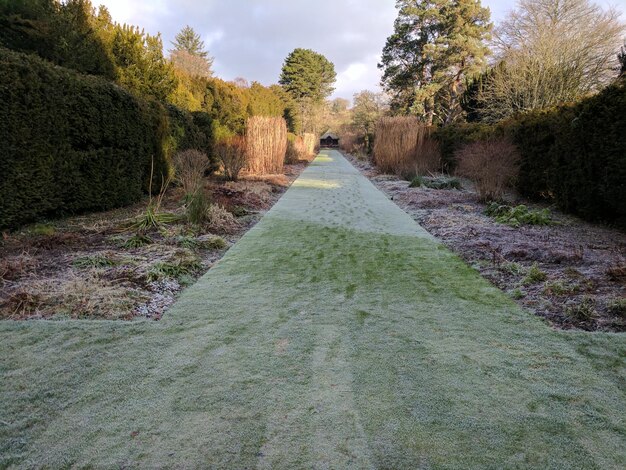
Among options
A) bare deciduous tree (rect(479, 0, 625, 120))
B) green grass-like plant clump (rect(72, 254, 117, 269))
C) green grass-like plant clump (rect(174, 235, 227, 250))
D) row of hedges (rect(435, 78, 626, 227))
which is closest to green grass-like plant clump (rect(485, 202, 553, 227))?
row of hedges (rect(435, 78, 626, 227))

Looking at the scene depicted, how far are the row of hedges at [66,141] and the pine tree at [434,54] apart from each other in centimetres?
2348

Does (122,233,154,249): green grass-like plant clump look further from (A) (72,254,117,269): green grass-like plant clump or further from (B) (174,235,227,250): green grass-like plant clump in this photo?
(A) (72,254,117,269): green grass-like plant clump

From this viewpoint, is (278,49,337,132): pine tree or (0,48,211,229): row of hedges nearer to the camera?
(0,48,211,229): row of hedges

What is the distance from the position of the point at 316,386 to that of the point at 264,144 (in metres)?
12.7

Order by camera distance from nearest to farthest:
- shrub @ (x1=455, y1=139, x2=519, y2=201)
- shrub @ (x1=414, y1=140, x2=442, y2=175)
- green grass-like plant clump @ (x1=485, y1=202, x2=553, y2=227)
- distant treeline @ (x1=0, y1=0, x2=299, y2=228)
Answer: distant treeline @ (x1=0, y1=0, x2=299, y2=228), green grass-like plant clump @ (x1=485, y1=202, x2=553, y2=227), shrub @ (x1=455, y1=139, x2=519, y2=201), shrub @ (x1=414, y1=140, x2=442, y2=175)

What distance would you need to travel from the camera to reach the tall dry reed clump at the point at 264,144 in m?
13.3

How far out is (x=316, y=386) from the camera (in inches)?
79.8

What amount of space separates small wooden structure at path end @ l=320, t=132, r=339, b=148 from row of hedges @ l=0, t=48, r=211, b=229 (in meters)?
57.9

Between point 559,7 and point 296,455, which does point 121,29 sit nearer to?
point 296,455

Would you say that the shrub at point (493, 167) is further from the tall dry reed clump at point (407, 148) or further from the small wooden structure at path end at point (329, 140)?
the small wooden structure at path end at point (329, 140)

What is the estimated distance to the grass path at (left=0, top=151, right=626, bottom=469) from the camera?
158 cm

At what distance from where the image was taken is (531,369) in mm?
2217

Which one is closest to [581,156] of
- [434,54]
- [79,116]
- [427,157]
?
[427,157]

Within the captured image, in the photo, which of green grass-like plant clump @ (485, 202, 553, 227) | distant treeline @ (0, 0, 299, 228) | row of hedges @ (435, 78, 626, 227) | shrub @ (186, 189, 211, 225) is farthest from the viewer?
green grass-like plant clump @ (485, 202, 553, 227)
